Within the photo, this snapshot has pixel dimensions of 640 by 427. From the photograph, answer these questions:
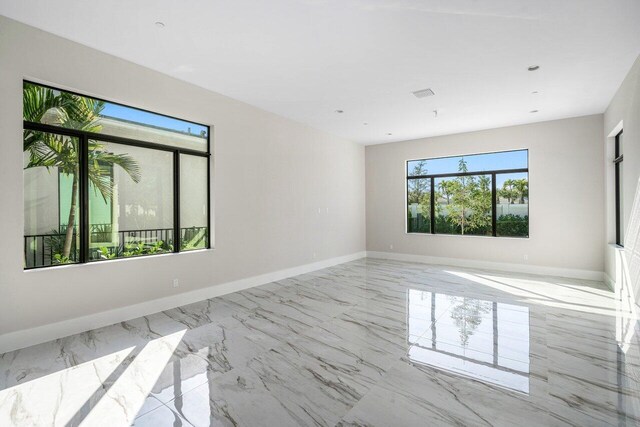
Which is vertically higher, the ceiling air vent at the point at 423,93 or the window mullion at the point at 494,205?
the ceiling air vent at the point at 423,93

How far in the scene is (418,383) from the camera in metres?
2.48

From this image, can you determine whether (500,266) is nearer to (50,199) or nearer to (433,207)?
(433,207)

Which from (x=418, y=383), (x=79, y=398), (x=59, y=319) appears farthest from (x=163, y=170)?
(x=418, y=383)

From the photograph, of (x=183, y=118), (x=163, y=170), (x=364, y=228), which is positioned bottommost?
(x=364, y=228)

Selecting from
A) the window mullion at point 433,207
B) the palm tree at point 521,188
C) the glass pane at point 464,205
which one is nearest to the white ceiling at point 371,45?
the palm tree at point 521,188

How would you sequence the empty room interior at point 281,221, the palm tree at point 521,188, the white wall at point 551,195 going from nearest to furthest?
1. the empty room interior at point 281,221
2. the white wall at point 551,195
3. the palm tree at point 521,188

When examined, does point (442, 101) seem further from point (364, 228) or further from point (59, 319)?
point (59, 319)

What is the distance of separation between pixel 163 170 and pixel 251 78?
1.78 metres

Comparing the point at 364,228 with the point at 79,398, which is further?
the point at 364,228

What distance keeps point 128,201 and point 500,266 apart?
7.22 m

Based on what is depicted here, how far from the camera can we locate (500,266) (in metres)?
7.02

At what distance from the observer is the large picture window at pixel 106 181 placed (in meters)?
3.36

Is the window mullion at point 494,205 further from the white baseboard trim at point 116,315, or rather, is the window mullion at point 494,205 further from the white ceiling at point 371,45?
the white baseboard trim at point 116,315

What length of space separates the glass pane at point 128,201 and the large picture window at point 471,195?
6.03 metres
